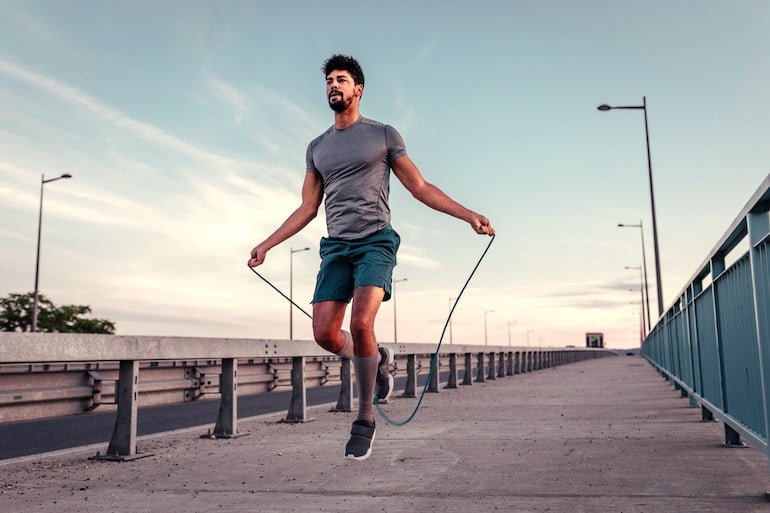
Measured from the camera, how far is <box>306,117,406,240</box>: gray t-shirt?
15.4ft

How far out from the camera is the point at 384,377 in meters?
5.23

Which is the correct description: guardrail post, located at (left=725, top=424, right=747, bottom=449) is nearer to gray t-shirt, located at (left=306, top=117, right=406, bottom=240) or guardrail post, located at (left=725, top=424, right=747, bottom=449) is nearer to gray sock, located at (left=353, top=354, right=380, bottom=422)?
gray sock, located at (left=353, top=354, right=380, bottom=422)

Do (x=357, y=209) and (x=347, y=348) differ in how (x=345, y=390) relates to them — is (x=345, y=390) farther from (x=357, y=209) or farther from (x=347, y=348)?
(x=357, y=209)

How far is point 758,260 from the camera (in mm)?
5223

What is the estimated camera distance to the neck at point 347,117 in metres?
4.84

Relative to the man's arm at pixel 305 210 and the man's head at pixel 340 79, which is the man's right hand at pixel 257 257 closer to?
the man's arm at pixel 305 210

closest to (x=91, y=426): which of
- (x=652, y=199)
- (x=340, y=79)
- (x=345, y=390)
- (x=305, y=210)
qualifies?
(x=345, y=390)

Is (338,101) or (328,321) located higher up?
(338,101)

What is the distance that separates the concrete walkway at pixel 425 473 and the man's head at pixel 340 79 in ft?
7.94

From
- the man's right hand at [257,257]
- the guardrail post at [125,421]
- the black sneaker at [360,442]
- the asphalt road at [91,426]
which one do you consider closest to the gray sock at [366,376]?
the black sneaker at [360,442]

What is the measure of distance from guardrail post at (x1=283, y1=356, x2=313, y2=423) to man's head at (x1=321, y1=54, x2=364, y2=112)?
20.4 feet

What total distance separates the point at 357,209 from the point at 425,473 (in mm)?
2283

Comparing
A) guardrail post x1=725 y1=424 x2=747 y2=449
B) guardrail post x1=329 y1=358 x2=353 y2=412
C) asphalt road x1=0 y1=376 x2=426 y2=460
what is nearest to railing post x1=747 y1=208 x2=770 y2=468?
guardrail post x1=725 y1=424 x2=747 y2=449

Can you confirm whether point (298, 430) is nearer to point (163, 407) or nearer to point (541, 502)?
point (541, 502)
